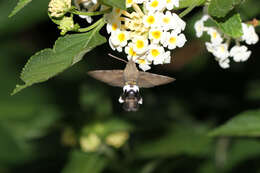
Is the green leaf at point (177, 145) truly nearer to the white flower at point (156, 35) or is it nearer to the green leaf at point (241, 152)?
the green leaf at point (241, 152)

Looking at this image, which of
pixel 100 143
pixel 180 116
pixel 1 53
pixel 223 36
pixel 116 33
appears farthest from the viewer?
pixel 1 53

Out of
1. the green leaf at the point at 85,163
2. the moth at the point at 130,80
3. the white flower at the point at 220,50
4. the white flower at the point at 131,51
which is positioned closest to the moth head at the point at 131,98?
the moth at the point at 130,80

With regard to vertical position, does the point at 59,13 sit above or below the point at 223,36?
above

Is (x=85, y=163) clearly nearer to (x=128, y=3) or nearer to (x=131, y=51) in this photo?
(x=131, y=51)

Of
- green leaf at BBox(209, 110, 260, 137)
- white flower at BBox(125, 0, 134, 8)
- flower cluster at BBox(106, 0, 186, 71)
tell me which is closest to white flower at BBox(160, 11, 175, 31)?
flower cluster at BBox(106, 0, 186, 71)

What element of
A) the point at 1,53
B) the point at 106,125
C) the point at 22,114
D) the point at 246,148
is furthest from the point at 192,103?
the point at 1,53

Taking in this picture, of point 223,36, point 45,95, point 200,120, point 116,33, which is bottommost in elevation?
point 200,120

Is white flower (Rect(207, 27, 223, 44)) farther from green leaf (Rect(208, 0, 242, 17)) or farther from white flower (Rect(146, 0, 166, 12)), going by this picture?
white flower (Rect(146, 0, 166, 12))

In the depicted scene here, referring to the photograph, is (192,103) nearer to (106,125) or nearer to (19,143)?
(106,125)
